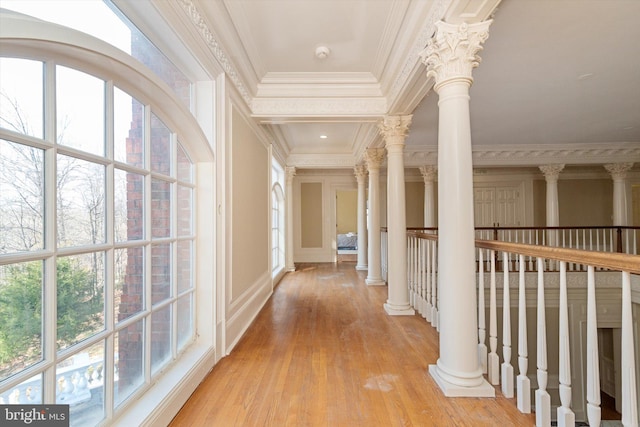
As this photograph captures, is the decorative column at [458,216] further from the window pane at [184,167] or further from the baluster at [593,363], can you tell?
the window pane at [184,167]

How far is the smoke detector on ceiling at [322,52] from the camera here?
2646mm

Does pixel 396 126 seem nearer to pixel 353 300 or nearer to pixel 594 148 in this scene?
pixel 353 300

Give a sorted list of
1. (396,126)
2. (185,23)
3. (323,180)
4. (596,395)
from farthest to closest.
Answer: (323,180) < (396,126) < (185,23) < (596,395)

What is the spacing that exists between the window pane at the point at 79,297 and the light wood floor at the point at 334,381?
2.66 ft

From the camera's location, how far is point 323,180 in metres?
8.22

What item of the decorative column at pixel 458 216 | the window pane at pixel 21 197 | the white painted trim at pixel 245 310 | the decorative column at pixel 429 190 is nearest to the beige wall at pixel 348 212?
the decorative column at pixel 429 190

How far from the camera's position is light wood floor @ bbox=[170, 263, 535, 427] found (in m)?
1.61

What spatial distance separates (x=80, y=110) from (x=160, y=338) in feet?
4.35

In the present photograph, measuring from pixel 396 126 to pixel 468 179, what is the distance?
6.02ft

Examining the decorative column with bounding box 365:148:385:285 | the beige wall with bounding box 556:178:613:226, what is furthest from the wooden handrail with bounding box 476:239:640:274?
the beige wall with bounding box 556:178:613:226

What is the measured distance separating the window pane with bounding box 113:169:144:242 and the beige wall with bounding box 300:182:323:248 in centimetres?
668

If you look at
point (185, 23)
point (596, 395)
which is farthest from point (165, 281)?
point (596, 395)

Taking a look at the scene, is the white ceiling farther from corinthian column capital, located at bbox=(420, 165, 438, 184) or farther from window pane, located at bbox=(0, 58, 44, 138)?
corinthian column capital, located at bbox=(420, 165, 438, 184)

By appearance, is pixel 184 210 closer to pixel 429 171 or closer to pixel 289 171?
pixel 289 171
